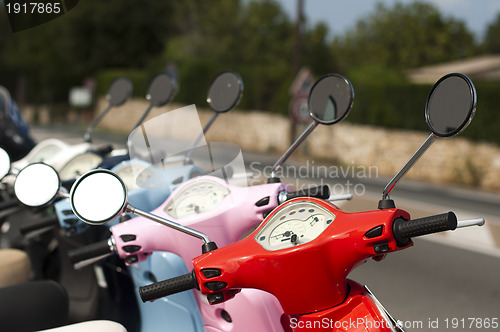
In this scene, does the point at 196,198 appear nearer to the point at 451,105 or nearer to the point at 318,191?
the point at 318,191

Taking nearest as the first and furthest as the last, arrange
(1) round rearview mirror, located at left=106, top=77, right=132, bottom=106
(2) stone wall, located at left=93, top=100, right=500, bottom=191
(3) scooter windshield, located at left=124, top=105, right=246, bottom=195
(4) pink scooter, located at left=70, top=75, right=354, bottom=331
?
(4) pink scooter, located at left=70, top=75, right=354, bottom=331
(3) scooter windshield, located at left=124, top=105, right=246, bottom=195
(1) round rearview mirror, located at left=106, top=77, right=132, bottom=106
(2) stone wall, located at left=93, top=100, right=500, bottom=191

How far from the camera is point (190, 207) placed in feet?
6.65

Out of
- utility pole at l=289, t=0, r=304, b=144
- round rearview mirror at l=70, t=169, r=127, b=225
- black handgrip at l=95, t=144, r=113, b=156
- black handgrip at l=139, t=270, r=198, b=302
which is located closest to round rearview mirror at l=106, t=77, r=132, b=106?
black handgrip at l=95, t=144, r=113, b=156

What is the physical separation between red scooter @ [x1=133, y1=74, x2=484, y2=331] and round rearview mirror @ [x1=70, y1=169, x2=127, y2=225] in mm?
262

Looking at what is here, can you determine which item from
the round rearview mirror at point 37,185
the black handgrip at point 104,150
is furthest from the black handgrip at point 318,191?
the black handgrip at point 104,150

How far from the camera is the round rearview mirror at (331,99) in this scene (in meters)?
2.09

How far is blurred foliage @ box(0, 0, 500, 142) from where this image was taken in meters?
18.8

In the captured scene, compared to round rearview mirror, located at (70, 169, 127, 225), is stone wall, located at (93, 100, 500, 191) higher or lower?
lower

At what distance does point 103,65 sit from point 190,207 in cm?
4066

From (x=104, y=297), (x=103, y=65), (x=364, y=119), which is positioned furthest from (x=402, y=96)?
(x=103, y=65)

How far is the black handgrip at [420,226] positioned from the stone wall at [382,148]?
12106 mm

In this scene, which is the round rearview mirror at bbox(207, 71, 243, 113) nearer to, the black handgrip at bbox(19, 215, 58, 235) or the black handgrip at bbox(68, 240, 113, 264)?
the black handgrip at bbox(68, 240, 113, 264)

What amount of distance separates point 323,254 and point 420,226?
26cm

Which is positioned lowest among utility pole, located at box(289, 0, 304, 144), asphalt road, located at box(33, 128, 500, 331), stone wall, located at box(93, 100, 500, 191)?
stone wall, located at box(93, 100, 500, 191)
